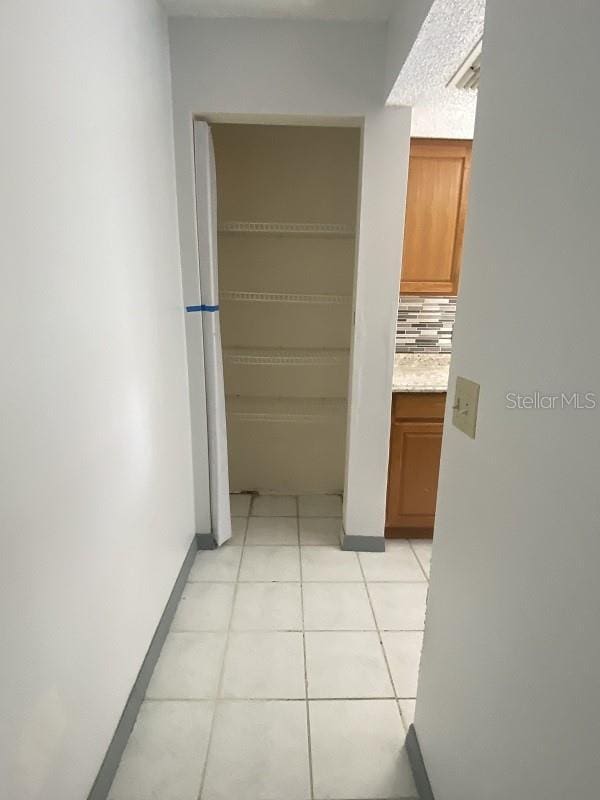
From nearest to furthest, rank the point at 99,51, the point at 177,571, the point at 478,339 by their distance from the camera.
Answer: the point at 478,339 < the point at 99,51 < the point at 177,571

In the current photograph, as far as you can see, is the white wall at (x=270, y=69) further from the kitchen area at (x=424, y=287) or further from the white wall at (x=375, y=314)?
the kitchen area at (x=424, y=287)

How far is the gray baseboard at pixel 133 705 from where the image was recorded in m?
1.25

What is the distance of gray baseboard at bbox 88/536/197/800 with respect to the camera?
4.11ft

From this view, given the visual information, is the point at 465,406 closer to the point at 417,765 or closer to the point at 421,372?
the point at 417,765

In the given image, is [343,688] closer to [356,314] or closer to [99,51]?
[356,314]

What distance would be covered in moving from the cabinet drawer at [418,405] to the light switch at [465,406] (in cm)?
125

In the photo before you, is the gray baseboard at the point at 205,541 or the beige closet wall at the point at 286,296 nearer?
the gray baseboard at the point at 205,541

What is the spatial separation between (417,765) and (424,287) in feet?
6.89

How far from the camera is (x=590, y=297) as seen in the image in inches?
24.0

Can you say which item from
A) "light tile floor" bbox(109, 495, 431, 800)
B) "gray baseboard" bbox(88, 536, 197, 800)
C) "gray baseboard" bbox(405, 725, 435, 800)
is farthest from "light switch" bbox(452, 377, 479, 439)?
"gray baseboard" bbox(88, 536, 197, 800)

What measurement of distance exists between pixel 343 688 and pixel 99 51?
2.19m

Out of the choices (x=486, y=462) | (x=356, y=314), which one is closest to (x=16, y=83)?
(x=486, y=462)

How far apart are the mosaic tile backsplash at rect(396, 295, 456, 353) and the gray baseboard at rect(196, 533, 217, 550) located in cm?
166

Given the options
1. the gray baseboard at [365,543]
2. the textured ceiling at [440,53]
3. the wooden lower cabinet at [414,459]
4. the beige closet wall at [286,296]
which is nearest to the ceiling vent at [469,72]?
the textured ceiling at [440,53]
